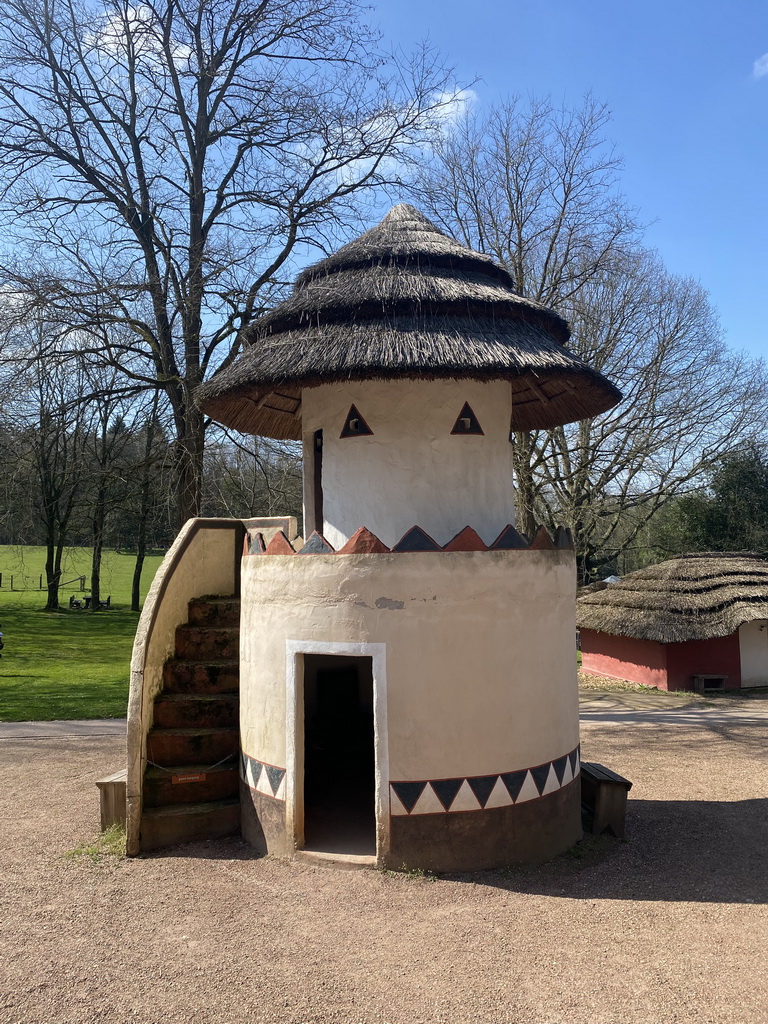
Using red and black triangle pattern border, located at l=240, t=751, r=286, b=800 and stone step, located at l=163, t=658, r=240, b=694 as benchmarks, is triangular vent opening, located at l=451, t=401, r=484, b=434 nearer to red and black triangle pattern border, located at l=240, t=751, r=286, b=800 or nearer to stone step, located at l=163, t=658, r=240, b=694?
red and black triangle pattern border, located at l=240, t=751, r=286, b=800

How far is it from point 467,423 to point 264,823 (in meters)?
4.30

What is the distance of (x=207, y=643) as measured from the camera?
8406mm

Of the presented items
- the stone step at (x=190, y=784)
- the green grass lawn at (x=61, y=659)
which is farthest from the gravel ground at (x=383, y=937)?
the green grass lawn at (x=61, y=659)

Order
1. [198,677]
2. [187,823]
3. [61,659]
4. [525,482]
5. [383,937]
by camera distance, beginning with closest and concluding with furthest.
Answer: [383,937] → [187,823] → [198,677] → [525,482] → [61,659]

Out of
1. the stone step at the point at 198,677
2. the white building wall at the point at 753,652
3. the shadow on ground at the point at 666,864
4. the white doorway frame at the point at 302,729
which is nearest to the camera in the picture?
the shadow on ground at the point at 666,864

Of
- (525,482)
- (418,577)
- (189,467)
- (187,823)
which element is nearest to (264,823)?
(187,823)

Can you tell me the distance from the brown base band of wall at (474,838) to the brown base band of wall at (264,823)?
106cm

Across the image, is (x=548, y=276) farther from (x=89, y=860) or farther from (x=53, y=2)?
(x=89, y=860)

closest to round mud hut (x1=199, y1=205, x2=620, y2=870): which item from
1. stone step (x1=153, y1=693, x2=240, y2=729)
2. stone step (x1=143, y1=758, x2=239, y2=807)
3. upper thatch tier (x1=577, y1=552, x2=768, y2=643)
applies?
stone step (x1=143, y1=758, x2=239, y2=807)

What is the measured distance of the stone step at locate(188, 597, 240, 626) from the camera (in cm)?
862

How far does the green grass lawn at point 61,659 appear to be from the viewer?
1431cm

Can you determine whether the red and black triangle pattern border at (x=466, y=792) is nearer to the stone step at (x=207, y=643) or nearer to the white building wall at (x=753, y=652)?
the stone step at (x=207, y=643)

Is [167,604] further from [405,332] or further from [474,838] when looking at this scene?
[474,838]

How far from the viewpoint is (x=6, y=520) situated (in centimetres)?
1415
